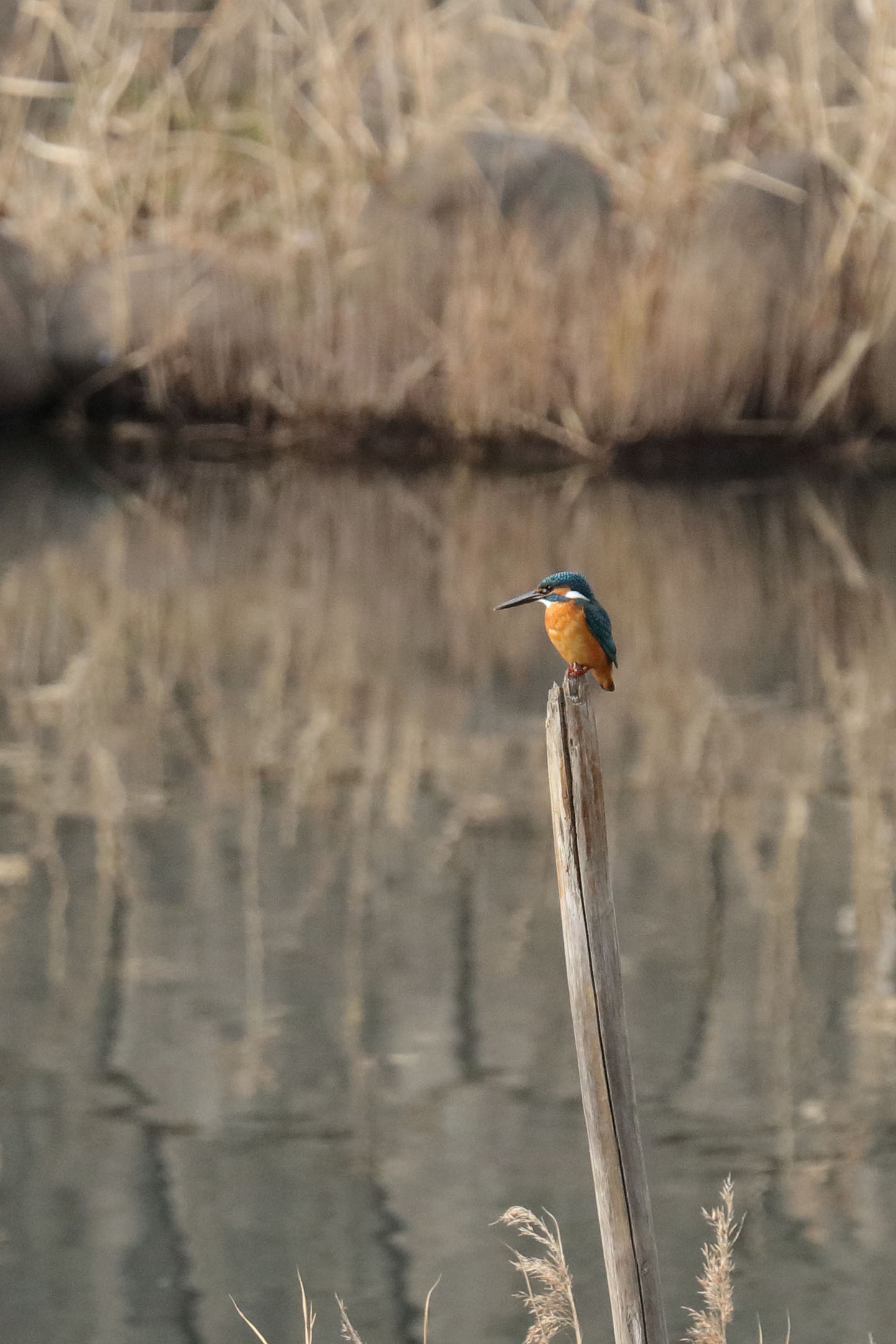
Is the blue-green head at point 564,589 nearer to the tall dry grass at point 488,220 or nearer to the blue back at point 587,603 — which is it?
the blue back at point 587,603

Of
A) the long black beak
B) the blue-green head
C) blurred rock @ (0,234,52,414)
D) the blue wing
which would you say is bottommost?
the blue wing

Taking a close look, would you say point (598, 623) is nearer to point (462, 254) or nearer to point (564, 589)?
point (564, 589)

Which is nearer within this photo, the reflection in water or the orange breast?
the orange breast

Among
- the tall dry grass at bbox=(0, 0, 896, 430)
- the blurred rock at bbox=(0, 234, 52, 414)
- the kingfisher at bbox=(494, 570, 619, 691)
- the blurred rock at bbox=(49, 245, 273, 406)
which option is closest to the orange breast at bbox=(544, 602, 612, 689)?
the kingfisher at bbox=(494, 570, 619, 691)

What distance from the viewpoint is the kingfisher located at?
75.3 inches

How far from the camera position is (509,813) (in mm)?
5184

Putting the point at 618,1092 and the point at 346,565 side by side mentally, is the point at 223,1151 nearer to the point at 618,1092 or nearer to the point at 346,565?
the point at 618,1092

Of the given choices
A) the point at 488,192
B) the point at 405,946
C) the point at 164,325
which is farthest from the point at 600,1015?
the point at 164,325

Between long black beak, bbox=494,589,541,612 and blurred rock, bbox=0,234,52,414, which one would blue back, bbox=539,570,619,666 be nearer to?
long black beak, bbox=494,589,541,612

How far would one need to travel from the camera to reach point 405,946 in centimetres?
428

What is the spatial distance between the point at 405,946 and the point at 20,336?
327 inches

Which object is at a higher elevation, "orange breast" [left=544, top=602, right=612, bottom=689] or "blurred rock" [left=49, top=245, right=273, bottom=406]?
"blurred rock" [left=49, top=245, right=273, bottom=406]

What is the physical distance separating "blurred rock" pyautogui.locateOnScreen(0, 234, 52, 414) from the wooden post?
1044 cm

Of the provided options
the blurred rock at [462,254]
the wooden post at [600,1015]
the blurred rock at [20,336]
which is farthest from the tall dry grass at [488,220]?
the wooden post at [600,1015]
